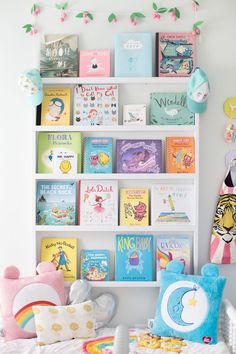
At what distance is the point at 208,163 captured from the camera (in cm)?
256

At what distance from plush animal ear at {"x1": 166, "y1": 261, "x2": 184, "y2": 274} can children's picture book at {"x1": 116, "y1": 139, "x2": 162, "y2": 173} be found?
1.58ft

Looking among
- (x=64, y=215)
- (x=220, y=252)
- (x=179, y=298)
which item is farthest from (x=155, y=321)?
(x=64, y=215)

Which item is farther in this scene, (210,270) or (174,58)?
(174,58)

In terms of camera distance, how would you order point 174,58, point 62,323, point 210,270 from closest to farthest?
point 62,323 < point 210,270 < point 174,58

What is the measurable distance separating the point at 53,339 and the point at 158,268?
655 millimetres

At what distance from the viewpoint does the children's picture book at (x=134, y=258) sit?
2520mm

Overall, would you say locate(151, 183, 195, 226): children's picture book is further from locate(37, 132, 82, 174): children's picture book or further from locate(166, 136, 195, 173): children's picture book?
locate(37, 132, 82, 174): children's picture book

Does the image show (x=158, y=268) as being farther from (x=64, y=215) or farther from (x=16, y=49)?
(x=16, y=49)

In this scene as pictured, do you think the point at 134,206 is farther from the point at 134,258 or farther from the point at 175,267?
the point at 175,267

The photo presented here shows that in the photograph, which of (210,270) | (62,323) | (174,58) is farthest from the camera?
(174,58)

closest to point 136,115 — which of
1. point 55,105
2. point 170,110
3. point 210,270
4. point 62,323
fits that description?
point 170,110

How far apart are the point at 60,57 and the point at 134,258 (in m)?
1.12

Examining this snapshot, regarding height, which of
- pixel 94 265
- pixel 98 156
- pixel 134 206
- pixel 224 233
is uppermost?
pixel 98 156

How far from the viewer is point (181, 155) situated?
2.51 meters
